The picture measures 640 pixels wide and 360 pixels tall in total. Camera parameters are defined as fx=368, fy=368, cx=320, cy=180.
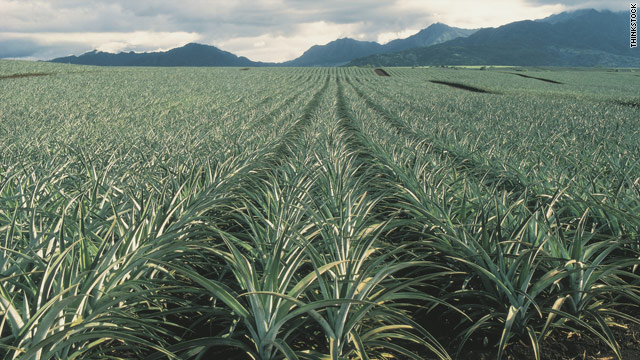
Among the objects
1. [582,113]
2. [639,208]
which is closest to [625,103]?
[582,113]

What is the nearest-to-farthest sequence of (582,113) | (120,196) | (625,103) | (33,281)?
1. (33,281)
2. (120,196)
3. (582,113)
4. (625,103)

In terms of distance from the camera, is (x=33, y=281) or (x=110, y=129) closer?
(x=33, y=281)

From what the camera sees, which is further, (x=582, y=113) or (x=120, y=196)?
(x=582, y=113)

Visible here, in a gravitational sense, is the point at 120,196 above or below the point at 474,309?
above

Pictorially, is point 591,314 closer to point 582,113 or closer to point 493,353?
point 493,353

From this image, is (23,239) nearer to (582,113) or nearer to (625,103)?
(582,113)

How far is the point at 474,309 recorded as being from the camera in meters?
2.89

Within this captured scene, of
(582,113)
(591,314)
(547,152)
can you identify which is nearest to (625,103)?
(582,113)

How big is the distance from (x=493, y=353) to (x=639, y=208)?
2.40m

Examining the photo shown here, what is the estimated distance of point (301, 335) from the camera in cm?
248

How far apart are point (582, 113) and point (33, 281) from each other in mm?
17597

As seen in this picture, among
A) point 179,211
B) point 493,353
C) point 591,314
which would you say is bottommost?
point 493,353

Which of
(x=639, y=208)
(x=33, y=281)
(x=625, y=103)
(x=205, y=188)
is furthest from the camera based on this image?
(x=625, y=103)

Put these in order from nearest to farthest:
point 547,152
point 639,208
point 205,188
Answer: point 639,208 < point 205,188 < point 547,152
